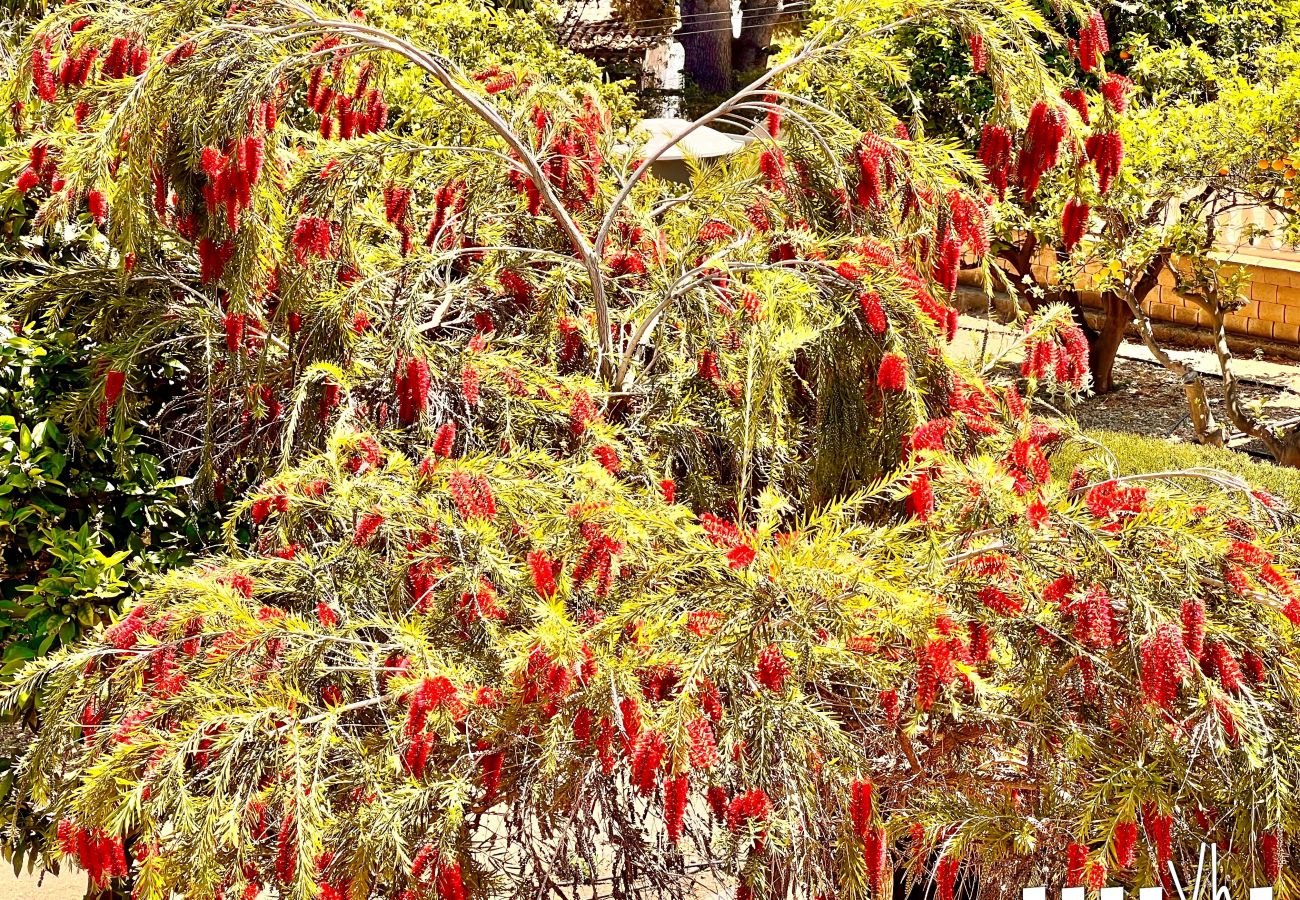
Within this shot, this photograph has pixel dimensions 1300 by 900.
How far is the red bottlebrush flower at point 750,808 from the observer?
2164mm

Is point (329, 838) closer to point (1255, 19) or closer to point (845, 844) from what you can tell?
point (845, 844)

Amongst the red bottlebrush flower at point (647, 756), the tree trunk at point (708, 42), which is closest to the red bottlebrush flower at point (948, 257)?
the red bottlebrush flower at point (647, 756)

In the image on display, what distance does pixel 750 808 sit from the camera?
2168mm

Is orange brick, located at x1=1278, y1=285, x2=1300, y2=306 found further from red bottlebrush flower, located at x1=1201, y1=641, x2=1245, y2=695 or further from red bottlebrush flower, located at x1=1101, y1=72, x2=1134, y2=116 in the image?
red bottlebrush flower, located at x1=1201, y1=641, x2=1245, y2=695

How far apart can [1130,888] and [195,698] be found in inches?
69.5

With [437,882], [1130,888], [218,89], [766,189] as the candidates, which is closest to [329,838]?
[437,882]

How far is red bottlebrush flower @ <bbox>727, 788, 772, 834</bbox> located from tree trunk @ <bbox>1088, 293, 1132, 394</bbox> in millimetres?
9173

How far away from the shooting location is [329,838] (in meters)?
2.32

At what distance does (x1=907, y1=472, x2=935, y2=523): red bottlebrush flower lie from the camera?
8.72 feet

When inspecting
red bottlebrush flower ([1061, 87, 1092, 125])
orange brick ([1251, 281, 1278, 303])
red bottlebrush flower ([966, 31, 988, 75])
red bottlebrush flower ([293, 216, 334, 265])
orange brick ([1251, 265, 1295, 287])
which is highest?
red bottlebrush flower ([966, 31, 988, 75])

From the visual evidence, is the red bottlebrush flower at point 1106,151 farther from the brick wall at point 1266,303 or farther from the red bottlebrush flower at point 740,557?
the brick wall at point 1266,303

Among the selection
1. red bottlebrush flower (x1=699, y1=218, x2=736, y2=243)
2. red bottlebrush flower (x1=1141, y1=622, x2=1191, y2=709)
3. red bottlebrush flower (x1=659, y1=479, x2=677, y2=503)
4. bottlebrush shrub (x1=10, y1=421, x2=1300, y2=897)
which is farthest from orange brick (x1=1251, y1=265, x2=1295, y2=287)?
red bottlebrush flower (x1=1141, y1=622, x2=1191, y2=709)

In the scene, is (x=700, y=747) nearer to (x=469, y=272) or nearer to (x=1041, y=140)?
(x=1041, y=140)

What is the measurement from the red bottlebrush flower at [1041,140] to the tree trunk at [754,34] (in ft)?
49.3
